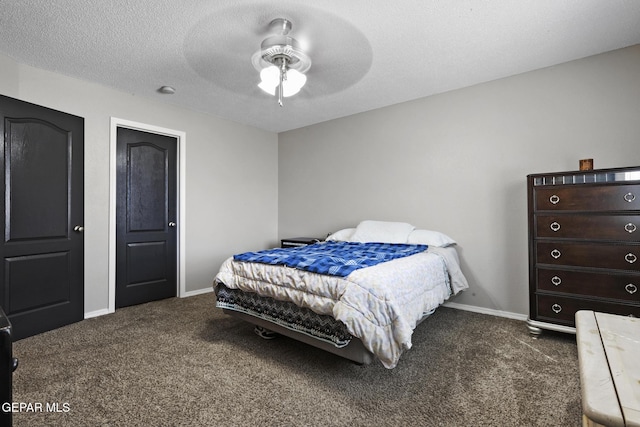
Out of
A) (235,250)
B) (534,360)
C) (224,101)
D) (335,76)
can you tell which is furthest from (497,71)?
(235,250)

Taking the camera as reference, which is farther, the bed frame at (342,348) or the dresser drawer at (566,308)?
the dresser drawer at (566,308)

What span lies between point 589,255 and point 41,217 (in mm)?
4625

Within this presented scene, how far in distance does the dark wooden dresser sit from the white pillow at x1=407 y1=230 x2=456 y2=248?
83 centimetres

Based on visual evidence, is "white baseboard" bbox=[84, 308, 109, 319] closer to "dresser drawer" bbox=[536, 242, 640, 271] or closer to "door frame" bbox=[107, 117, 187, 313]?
"door frame" bbox=[107, 117, 187, 313]

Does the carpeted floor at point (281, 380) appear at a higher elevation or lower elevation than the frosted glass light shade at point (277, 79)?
lower

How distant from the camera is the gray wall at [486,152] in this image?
2.75 meters

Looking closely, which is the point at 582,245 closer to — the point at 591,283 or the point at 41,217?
the point at 591,283

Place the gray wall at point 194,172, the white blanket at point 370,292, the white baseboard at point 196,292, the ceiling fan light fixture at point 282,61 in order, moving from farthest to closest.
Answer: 1. the white baseboard at point 196,292
2. the gray wall at point 194,172
3. the ceiling fan light fixture at point 282,61
4. the white blanket at point 370,292

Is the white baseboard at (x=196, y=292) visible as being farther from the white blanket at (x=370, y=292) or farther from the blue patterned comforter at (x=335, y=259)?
the blue patterned comforter at (x=335, y=259)

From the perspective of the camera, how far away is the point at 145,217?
376 centimetres

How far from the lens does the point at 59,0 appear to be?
2.03m

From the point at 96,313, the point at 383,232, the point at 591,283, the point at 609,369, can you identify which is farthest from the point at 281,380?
the point at 96,313

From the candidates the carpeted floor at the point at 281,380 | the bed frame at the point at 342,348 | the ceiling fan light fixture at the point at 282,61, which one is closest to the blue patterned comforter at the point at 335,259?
the bed frame at the point at 342,348

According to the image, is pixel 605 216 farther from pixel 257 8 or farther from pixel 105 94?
pixel 105 94
